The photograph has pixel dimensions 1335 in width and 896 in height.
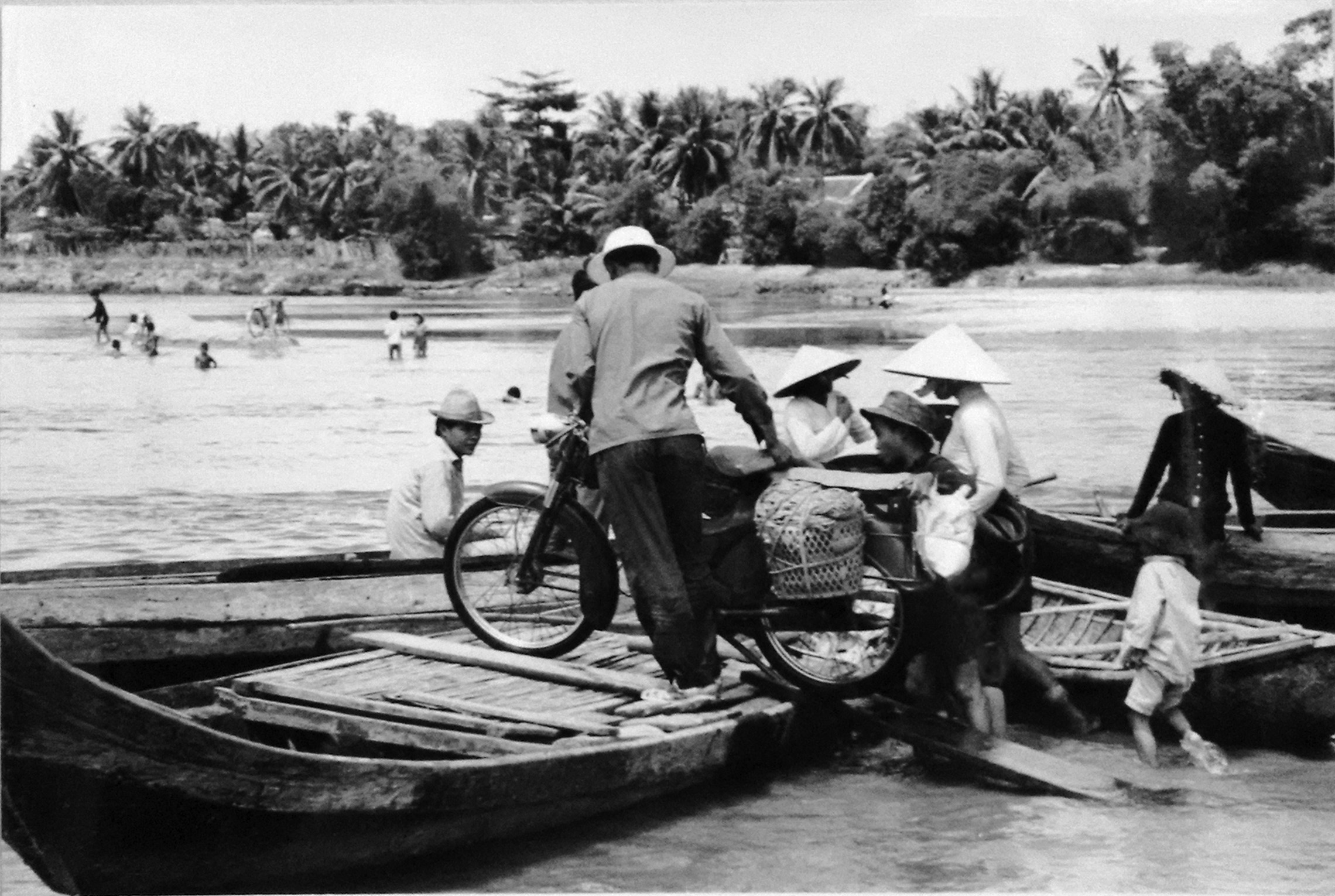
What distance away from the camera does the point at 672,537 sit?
416 centimetres

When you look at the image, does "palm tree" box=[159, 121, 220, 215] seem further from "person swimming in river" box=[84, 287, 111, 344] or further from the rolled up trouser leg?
the rolled up trouser leg

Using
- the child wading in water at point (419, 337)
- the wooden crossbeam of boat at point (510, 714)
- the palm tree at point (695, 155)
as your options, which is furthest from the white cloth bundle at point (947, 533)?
the child wading in water at point (419, 337)

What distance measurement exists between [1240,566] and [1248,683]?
646 mm

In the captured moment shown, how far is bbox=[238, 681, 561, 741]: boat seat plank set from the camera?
4.08 m

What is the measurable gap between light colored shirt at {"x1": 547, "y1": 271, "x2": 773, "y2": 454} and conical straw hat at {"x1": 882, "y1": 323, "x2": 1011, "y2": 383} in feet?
1.69

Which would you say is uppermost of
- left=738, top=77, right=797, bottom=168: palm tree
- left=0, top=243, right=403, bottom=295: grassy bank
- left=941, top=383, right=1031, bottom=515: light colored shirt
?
left=738, top=77, right=797, bottom=168: palm tree

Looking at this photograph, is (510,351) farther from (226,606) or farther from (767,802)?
(767,802)

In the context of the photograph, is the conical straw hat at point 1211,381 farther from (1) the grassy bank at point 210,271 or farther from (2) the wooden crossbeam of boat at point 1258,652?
(1) the grassy bank at point 210,271

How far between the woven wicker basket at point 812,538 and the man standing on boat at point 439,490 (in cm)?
118

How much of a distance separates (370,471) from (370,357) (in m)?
1.09

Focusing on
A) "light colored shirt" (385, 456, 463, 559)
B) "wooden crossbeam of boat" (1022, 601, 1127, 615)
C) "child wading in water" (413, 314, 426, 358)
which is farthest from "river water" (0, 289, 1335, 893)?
"light colored shirt" (385, 456, 463, 559)

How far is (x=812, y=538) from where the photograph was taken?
13.4 feet

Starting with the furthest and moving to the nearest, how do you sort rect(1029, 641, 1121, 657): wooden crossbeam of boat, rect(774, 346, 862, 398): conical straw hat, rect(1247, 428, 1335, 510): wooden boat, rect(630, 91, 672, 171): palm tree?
rect(1247, 428, 1335, 510): wooden boat, rect(630, 91, 672, 171): palm tree, rect(1029, 641, 1121, 657): wooden crossbeam of boat, rect(774, 346, 862, 398): conical straw hat

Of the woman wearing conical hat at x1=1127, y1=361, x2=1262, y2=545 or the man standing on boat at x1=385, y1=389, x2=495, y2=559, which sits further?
the woman wearing conical hat at x1=1127, y1=361, x2=1262, y2=545
